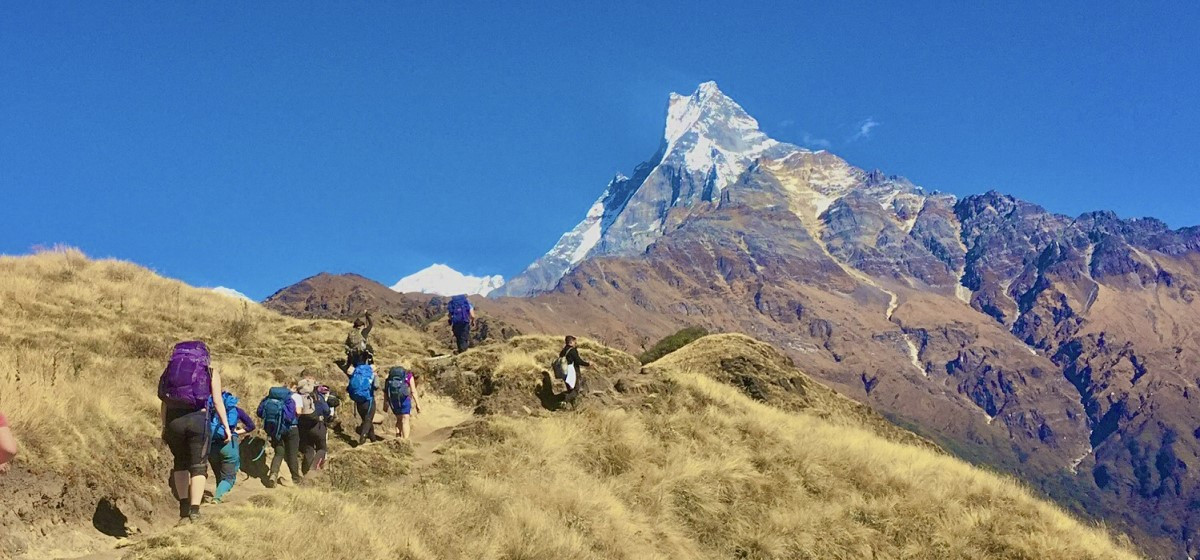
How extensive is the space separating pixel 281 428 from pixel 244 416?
1.00m

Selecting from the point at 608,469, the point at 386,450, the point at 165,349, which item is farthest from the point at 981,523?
the point at 165,349

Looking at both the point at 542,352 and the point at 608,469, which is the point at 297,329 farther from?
the point at 608,469

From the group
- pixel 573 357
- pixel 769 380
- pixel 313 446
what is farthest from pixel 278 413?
pixel 769 380

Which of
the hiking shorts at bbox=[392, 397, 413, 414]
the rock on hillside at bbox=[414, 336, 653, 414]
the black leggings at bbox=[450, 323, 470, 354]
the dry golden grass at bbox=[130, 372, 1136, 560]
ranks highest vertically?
the black leggings at bbox=[450, 323, 470, 354]

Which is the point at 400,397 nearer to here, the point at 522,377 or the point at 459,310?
the point at 522,377

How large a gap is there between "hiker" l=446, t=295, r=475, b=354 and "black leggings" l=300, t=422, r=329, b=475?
11.2 metres

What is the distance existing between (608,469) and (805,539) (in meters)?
3.45

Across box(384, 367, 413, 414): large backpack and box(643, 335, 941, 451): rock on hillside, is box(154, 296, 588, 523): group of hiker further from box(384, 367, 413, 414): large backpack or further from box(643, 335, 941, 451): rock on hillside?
box(643, 335, 941, 451): rock on hillside

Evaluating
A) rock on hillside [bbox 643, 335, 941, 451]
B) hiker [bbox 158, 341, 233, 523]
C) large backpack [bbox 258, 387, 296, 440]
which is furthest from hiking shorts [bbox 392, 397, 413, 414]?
rock on hillside [bbox 643, 335, 941, 451]

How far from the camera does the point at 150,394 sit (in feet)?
39.8

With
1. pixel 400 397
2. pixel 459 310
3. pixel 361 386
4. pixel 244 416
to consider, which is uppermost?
pixel 459 310

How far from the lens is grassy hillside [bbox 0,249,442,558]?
8.82m

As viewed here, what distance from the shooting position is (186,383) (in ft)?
29.1

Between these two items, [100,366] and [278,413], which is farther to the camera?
[100,366]
